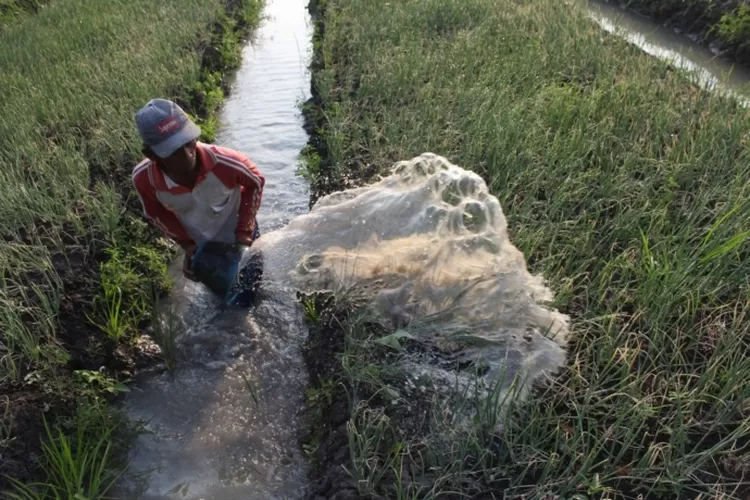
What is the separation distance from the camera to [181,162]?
233 cm

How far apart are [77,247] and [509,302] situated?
2.25 metres

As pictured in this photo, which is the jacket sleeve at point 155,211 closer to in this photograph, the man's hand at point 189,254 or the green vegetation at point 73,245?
the man's hand at point 189,254

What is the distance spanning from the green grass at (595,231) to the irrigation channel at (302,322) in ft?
0.70

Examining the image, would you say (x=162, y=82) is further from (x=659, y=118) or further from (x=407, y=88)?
(x=659, y=118)

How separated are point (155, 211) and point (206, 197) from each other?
25 cm

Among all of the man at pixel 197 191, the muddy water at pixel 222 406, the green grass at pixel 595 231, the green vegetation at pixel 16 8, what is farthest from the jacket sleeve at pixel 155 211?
the green vegetation at pixel 16 8

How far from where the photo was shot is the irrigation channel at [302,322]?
2.14 m

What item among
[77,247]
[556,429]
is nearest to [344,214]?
[77,247]

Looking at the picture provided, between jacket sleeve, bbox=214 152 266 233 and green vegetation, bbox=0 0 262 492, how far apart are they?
56 centimetres

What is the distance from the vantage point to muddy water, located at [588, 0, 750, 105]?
215 inches

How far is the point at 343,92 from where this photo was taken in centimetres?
485

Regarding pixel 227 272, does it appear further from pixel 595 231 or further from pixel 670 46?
pixel 670 46

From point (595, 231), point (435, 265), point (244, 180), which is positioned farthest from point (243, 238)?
point (595, 231)

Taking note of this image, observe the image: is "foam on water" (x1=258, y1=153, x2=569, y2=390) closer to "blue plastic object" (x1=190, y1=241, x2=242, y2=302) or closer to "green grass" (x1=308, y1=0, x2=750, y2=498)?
"green grass" (x1=308, y1=0, x2=750, y2=498)
